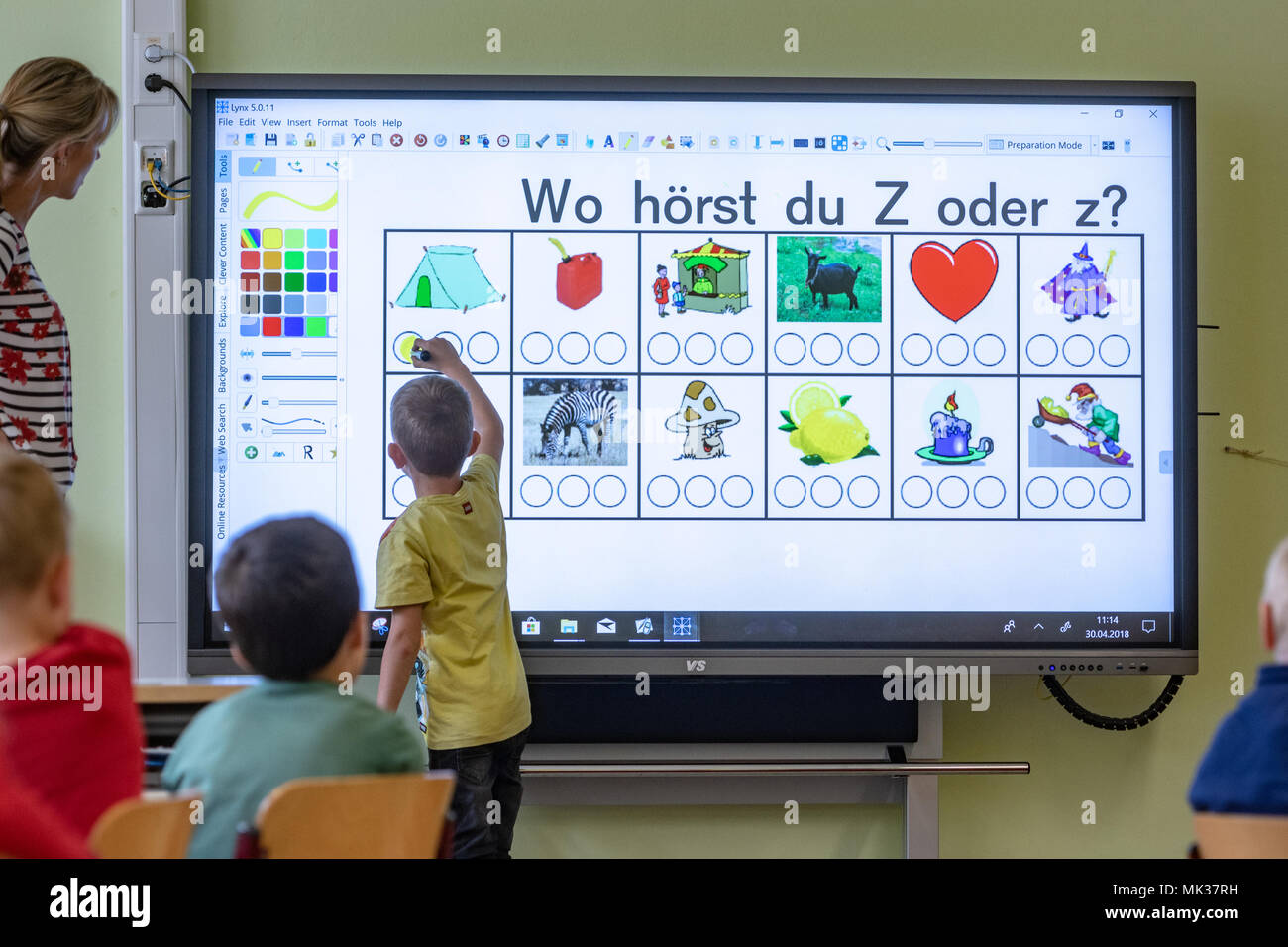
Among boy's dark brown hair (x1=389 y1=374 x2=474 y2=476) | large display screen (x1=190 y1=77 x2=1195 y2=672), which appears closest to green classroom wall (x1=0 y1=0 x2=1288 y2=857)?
large display screen (x1=190 y1=77 x2=1195 y2=672)

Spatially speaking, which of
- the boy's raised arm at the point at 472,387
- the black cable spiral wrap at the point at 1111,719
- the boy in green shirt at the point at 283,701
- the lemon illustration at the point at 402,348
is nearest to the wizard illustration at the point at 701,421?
the boy's raised arm at the point at 472,387

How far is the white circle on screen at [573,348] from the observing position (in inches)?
87.9

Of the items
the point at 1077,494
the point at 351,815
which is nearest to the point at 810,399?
the point at 1077,494

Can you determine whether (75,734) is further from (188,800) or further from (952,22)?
(952,22)

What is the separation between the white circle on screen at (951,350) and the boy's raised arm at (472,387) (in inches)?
38.5

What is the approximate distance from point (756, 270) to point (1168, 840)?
5.32 feet

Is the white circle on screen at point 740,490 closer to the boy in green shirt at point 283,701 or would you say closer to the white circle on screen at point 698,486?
the white circle on screen at point 698,486

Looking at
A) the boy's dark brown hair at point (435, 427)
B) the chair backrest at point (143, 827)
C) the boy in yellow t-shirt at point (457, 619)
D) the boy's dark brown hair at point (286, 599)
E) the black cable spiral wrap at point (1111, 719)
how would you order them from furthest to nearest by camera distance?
the black cable spiral wrap at point (1111, 719), the boy's dark brown hair at point (435, 427), the boy in yellow t-shirt at point (457, 619), the boy's dark brown hair at point (286, 599), the chair backrest at point (143, 827)

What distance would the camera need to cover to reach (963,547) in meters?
2.24

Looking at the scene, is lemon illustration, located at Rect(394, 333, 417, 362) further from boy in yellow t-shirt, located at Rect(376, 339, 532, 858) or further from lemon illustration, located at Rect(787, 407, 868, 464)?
lemon illustration, located at Rect(787, 407, 868, 464)

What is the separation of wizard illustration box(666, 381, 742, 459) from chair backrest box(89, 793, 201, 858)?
4.60 ft

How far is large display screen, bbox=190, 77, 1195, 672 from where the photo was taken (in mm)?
2217

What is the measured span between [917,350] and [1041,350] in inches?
10.7

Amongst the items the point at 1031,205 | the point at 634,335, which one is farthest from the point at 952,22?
the point at 634,335
